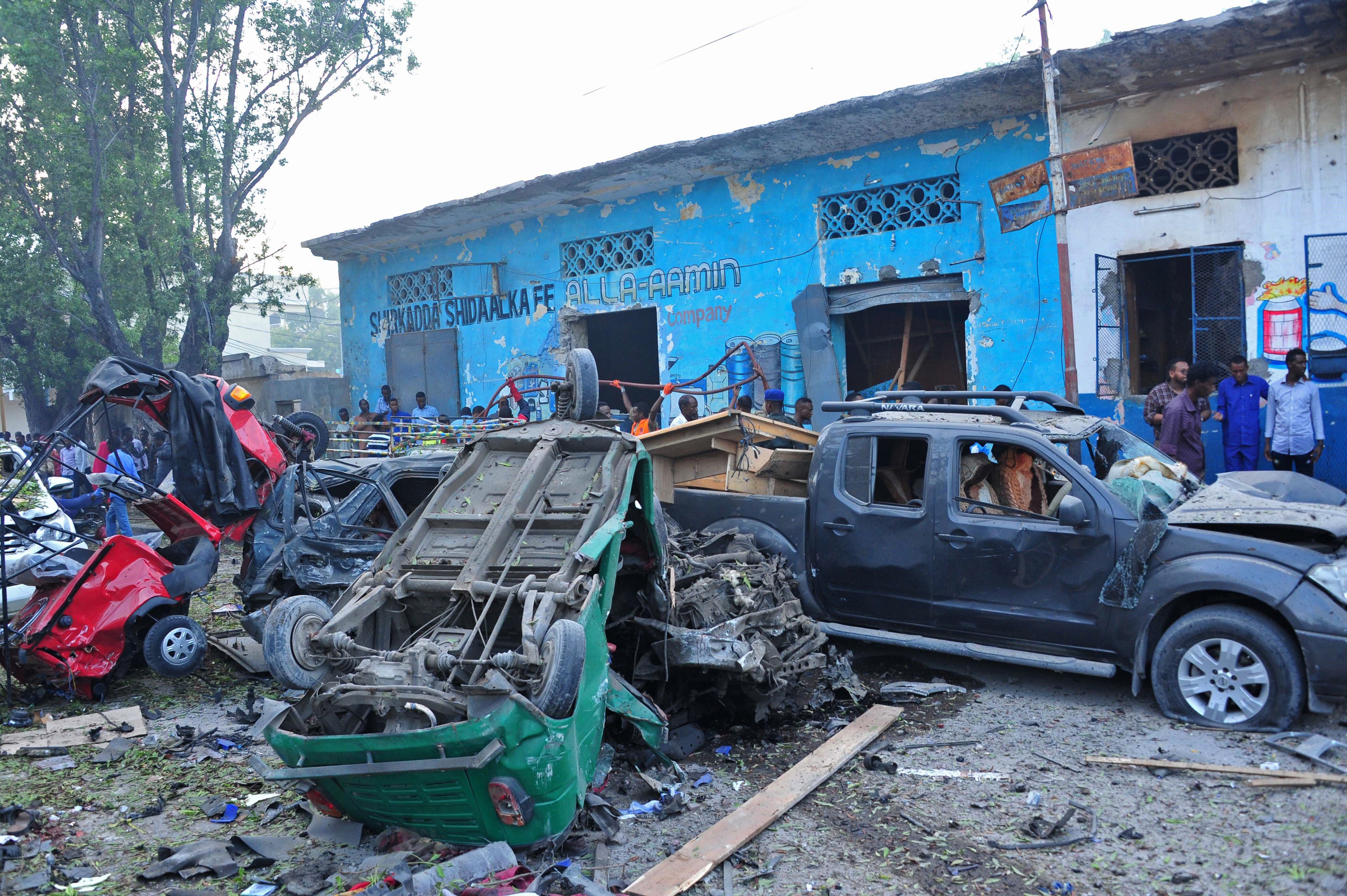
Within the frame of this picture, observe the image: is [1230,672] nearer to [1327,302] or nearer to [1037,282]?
[1327,302]

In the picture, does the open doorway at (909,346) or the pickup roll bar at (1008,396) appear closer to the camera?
the pickup roll bar at (1008,396)

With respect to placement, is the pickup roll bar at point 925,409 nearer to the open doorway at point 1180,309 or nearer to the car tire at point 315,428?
the open doorway at point 1180,309

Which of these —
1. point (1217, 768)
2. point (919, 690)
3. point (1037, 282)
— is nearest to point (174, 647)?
point (919, 690)

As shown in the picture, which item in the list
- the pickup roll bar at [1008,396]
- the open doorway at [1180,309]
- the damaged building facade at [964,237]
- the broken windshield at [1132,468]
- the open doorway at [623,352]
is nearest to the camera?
→ the broken windshield at [1132,468]

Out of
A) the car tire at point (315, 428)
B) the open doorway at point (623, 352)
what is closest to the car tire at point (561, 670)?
the car tire at point (315, 428)

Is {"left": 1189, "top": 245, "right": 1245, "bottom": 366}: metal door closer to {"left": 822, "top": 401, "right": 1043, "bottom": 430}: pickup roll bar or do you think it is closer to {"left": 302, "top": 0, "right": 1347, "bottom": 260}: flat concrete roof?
{"left": 302, "top": 0, "right": 1347, "bottom": 260}: flat concrete roof

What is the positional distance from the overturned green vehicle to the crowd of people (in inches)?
234

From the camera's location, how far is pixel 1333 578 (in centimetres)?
484

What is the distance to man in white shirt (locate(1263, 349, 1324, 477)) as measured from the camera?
28.3 ft

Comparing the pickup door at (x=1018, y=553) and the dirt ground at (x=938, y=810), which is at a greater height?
the pickup door at (x=1018, y=553)

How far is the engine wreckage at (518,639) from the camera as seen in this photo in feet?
12.4

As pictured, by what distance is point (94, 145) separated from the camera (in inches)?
670

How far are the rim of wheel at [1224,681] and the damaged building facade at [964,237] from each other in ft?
15.9

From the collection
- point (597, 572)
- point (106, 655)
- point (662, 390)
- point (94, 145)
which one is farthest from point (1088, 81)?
point (94, 145)
